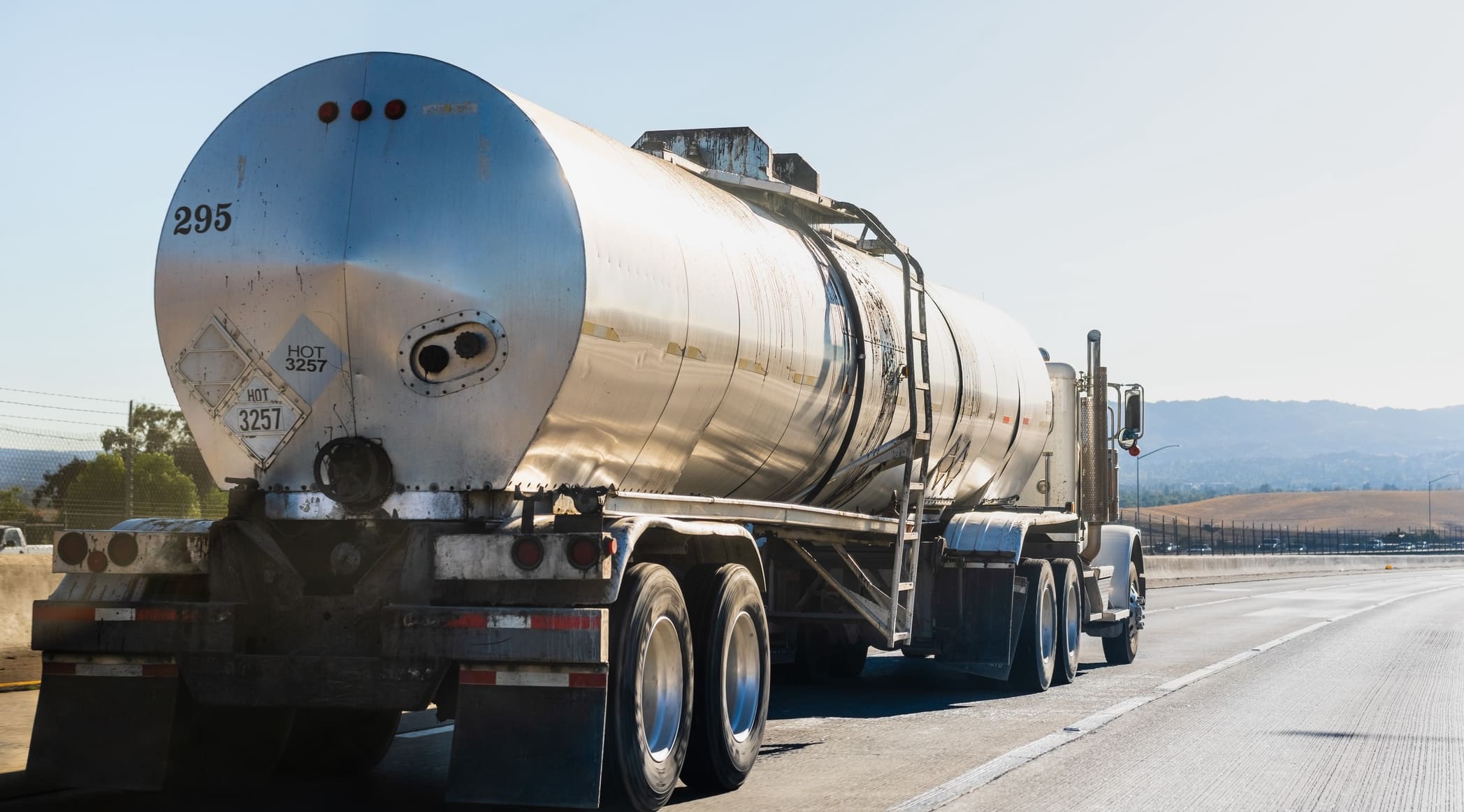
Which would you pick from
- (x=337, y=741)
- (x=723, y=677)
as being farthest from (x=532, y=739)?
(x=337, y=741)

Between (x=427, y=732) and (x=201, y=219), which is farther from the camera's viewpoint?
(x=427, y=732)

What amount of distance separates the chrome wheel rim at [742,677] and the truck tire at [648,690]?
503mm

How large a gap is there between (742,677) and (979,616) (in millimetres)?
5174

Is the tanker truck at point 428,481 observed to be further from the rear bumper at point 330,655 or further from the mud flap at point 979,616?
the mud flap at point 979,616

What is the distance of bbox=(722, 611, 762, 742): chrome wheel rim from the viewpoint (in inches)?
326

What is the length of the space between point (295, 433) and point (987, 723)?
5.89 metres

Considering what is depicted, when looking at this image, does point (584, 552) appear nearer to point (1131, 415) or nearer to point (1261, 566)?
point (1131, 415)

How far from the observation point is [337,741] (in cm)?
845

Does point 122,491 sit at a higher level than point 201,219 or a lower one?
lower

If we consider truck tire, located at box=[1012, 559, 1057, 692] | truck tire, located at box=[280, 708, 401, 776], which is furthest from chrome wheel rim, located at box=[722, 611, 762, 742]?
truck tire, located at box=[1012, 559, 1057, 692]

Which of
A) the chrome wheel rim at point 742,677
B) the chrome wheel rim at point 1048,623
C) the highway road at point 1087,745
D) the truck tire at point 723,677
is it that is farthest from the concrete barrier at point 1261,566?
the truck tire at point 723,677

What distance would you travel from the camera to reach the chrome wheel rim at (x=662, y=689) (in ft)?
24.0

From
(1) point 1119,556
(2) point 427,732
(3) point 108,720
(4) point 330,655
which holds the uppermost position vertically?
(1) point 1119,556

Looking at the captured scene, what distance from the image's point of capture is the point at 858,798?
7.88 meters
